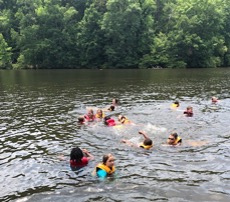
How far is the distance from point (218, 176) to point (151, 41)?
78703 millimetres

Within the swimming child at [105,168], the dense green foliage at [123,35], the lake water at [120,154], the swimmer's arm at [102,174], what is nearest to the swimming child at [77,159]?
the lake water at [120,154]

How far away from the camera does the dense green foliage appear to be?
84.2 metres

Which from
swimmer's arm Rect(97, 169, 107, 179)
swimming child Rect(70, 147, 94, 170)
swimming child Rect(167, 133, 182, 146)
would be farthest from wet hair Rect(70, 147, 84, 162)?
swimming child Rect(167, 133, 182, 146)

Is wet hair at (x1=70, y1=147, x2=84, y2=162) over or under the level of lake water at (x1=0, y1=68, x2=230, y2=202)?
over

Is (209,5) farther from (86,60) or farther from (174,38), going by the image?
(86,60)

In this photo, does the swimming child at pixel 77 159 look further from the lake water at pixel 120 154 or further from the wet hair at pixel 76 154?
the lake water at pixel 120 154

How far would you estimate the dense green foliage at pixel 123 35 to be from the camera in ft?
276

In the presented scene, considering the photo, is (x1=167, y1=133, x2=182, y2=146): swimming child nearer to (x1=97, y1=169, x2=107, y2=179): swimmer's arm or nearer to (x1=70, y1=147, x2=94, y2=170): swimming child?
(x1=70, y1=147, x2=94, y2=170): swimming child

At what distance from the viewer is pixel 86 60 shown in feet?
295

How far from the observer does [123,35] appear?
86.5m

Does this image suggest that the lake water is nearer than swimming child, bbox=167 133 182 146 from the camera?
Yes

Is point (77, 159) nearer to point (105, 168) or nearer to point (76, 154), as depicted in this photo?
point (76, 154)

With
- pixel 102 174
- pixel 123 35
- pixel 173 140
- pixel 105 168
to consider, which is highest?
pixel 123 35

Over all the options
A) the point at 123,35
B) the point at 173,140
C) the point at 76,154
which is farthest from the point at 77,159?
the point at 123,35
